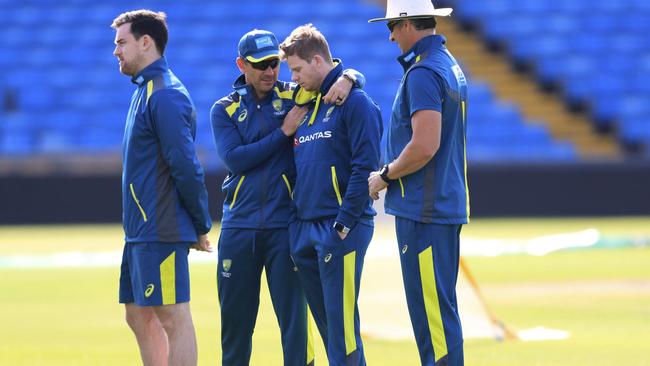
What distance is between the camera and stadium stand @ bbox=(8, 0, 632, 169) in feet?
82.6

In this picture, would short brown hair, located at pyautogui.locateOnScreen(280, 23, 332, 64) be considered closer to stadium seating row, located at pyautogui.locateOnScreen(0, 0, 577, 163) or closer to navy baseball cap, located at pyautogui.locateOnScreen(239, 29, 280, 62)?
navy baseball cap, located at pyautogui.locateOnScreen(239, 29, 280, 62)

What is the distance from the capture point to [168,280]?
267 inches

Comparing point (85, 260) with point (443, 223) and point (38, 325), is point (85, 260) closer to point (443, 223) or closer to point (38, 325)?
point (38, 325)

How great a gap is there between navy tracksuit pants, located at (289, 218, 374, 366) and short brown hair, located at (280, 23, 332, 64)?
894 millimetres

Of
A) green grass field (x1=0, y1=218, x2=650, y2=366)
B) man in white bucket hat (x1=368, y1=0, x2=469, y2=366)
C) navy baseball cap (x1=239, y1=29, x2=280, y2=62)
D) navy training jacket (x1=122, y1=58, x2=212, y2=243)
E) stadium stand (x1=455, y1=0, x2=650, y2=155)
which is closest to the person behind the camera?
man in white bucket hat (x1=368, y1=0, x2=469, y2=366)

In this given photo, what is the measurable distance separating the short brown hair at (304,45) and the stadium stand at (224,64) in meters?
17.0

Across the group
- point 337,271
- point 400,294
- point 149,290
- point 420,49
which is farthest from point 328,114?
point 400,294

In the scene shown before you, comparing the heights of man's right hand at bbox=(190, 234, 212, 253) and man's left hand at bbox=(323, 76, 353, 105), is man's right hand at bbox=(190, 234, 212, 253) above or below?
below

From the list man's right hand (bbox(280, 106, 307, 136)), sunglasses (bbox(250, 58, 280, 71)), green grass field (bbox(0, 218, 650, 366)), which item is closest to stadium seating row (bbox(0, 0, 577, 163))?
green grass field (bbox(0, 218, 650, 366))

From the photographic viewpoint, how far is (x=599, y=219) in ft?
76.5

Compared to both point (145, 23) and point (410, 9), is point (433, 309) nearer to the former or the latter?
point (410, 9)

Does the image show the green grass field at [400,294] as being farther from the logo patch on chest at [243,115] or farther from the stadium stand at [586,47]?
the stadium stand at [586,47]

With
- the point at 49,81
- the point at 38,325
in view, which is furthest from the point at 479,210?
the point at 38,325

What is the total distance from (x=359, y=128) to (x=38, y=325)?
5.19 meters
